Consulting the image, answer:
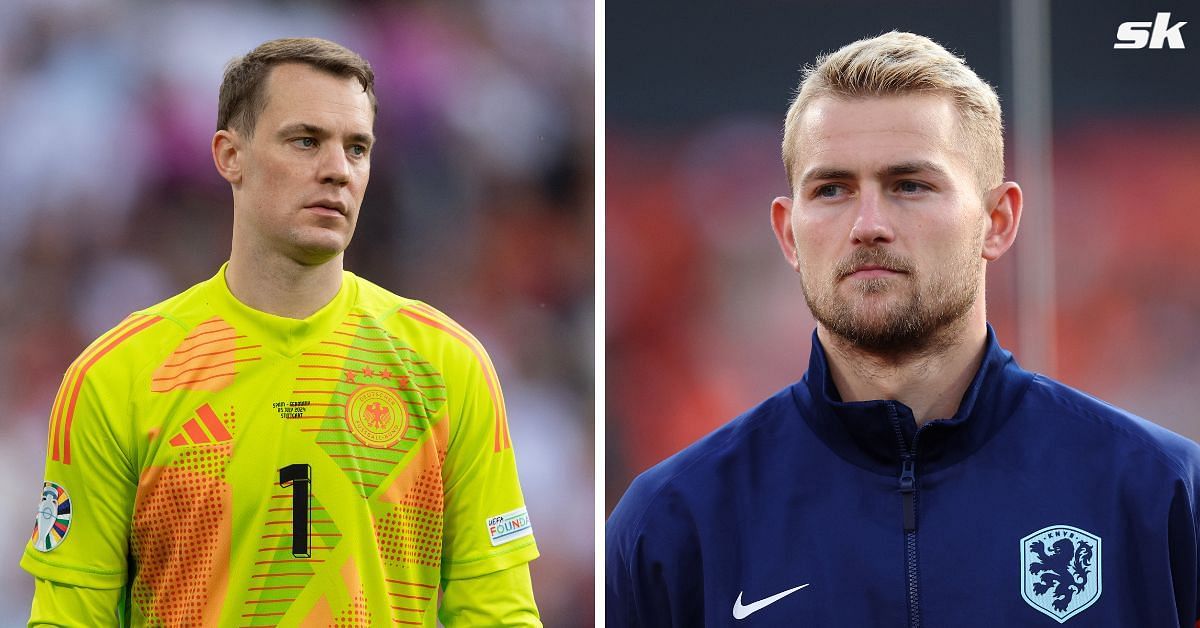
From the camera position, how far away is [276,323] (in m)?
2.22

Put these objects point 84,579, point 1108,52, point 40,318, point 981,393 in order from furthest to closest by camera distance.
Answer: point 1108,52 < point 40,318 < point 84,579 < point 981,393

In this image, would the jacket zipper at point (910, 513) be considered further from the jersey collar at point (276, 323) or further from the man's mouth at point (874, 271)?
the jersey collar at point (276, 323)

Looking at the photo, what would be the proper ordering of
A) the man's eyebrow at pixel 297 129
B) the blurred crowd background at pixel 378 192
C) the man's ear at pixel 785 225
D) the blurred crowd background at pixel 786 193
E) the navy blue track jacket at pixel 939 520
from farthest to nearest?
the blurred crowd background at pixel 786 193, the blurred crowd background at pixel 378 192, the man's eyebrow at pixel 297 129, the man's ear at pixel 785 225, the navy blue track jacket at pixel 939 520

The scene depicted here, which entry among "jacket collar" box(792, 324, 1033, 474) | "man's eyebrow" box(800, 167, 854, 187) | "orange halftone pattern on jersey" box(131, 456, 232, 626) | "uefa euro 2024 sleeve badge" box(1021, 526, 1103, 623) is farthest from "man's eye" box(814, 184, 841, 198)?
"orange halftone pattern on jersey" box(131, 456, 232, 626)

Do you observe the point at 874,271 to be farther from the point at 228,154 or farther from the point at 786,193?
the point at 228,154

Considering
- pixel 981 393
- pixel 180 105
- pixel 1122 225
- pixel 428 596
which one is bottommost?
pixel 428 596

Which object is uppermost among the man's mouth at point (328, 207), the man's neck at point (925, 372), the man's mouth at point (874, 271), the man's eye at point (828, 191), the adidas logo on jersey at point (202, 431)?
the man's mouth at point (328, 207)

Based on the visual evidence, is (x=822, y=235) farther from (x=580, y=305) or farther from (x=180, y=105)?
(x=180, y=105)

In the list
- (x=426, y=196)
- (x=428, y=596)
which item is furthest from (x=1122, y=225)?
(x=428, y=596)

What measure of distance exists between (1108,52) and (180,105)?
75.5 inches

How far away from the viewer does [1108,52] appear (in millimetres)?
2738

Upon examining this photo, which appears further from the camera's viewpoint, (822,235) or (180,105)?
(180,105)

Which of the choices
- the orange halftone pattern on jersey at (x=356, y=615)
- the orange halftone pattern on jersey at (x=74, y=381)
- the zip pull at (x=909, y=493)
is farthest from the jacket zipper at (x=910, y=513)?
the orange halftone pattern on jersey at (x=74, y=381)

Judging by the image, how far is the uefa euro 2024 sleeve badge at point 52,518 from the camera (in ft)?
7.02
